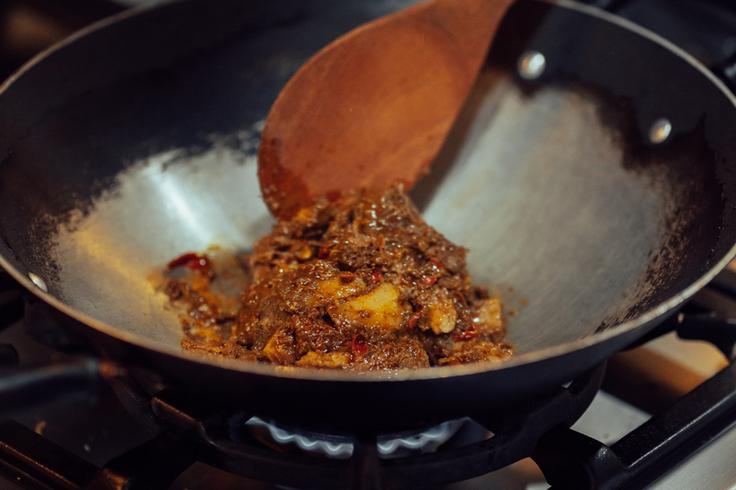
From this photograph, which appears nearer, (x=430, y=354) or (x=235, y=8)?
(x=430, y=354)

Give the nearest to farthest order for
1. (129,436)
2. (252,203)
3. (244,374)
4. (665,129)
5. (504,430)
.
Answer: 1. (244,374)
2. (504,430)
3. (129,436)
4. (665,129)
5. (252,203)

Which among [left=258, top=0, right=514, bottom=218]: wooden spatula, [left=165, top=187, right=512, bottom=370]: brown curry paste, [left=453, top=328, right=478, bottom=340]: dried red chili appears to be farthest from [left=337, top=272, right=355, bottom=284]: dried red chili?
[left=258, top=0, right=514, bottom=218]: wooden spatula

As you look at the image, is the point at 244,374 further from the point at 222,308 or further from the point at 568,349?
the point at 222,308

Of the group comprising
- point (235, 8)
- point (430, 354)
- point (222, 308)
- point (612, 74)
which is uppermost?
point (235, 8)

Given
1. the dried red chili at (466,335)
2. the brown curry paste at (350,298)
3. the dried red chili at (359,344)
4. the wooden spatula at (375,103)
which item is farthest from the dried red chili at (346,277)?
the wooden spatula at (375,103)

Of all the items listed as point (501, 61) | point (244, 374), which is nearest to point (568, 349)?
point (244, 374)

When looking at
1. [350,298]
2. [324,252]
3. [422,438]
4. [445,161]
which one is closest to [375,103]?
[445,161]

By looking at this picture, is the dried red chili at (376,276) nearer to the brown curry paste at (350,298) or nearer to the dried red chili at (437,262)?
the brown curry paste at (350,298)

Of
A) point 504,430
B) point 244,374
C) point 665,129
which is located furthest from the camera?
point 665,129
